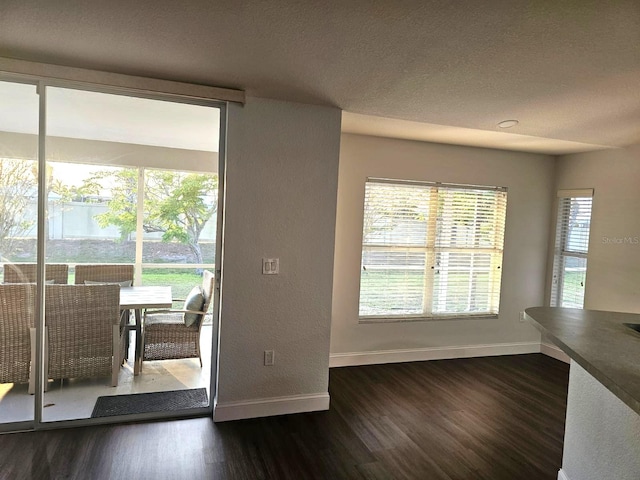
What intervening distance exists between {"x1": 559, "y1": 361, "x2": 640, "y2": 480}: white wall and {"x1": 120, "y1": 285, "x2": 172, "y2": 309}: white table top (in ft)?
8.51

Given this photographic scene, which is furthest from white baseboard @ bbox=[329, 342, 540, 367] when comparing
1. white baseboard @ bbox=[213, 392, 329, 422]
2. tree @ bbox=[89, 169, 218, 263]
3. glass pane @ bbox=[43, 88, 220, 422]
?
tree @ bbox=[89, 169, 218, 263]

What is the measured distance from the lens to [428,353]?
4.45m

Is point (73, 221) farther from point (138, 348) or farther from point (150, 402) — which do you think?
point (150, 402)

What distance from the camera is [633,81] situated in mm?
2262

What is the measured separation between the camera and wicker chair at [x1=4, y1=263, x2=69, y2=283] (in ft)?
Answer: 8.53

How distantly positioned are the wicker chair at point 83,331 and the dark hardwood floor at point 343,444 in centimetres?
40

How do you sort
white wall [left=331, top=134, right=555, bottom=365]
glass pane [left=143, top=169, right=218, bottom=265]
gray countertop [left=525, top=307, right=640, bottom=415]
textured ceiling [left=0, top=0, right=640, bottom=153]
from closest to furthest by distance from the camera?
1. gray countertop [left=525, top=307, right=640, bottom=415]
2. textured ceiling [left=0, top=0, right=640, bottom=153]
3. glass pane [left=143, top=169, right=218, bottom=265]
4. white wall [left=331, top=134, right=555, bottom=365]

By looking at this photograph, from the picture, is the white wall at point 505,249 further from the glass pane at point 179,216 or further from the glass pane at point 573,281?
the glass pane at point 179,216

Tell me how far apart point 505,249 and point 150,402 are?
12.9ft

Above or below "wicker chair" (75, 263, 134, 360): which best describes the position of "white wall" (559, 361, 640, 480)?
below

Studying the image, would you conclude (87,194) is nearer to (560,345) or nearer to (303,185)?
(303,185)

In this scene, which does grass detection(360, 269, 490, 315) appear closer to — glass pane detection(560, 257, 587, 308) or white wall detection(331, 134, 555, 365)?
white wall detection(331, 134, 555, 365)

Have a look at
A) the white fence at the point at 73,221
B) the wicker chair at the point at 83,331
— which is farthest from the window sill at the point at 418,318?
the white fence at the point at 73,221

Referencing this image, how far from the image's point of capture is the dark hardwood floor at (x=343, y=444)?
7.70ft
